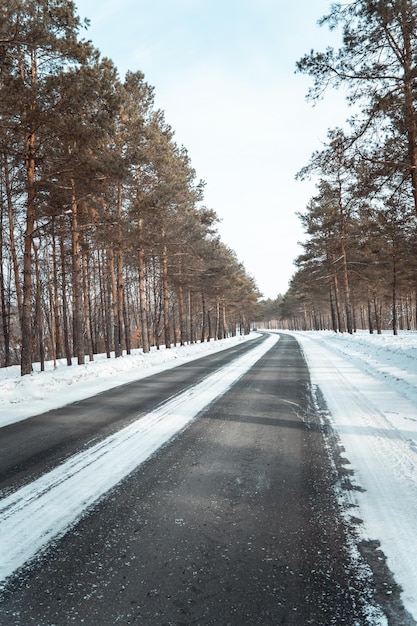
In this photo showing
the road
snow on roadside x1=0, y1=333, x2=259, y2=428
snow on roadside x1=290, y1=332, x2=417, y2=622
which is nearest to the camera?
the road

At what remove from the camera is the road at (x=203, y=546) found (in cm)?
183

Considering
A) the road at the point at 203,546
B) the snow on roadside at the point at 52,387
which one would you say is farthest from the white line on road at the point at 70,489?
the snow on roadside at the point at 52,387

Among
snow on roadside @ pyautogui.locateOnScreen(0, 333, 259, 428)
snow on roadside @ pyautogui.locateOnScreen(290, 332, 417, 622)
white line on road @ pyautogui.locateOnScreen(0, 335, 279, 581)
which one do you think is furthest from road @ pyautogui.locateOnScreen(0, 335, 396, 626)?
snow on roadside @ pyautogui.locateOnScreen(0, 333, 259, 428)

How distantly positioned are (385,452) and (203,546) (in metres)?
2.58

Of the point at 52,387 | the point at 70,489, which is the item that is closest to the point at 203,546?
the point at 70,489

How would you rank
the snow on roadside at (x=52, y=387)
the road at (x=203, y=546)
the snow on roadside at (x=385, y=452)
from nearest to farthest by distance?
the road at (x=203, y=546), the snow on roadside at (x=385, y=452), the snow on roadside at (x=52, y=387)

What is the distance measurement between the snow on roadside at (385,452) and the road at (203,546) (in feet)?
0.76

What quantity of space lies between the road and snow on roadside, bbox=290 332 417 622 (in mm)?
230

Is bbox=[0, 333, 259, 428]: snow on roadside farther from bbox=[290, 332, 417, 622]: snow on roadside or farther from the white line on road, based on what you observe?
bbox=[290, 332, 417, 622]: snow on roadside

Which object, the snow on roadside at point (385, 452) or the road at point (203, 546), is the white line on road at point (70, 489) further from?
the snow on roadside at point (385, 452)

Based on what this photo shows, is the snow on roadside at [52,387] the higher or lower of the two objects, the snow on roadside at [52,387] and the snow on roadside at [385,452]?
the higher

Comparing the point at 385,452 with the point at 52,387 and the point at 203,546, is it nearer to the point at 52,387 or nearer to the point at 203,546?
the point at 203,546

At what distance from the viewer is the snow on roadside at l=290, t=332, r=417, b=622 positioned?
234cm

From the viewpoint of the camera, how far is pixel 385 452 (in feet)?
13.2
